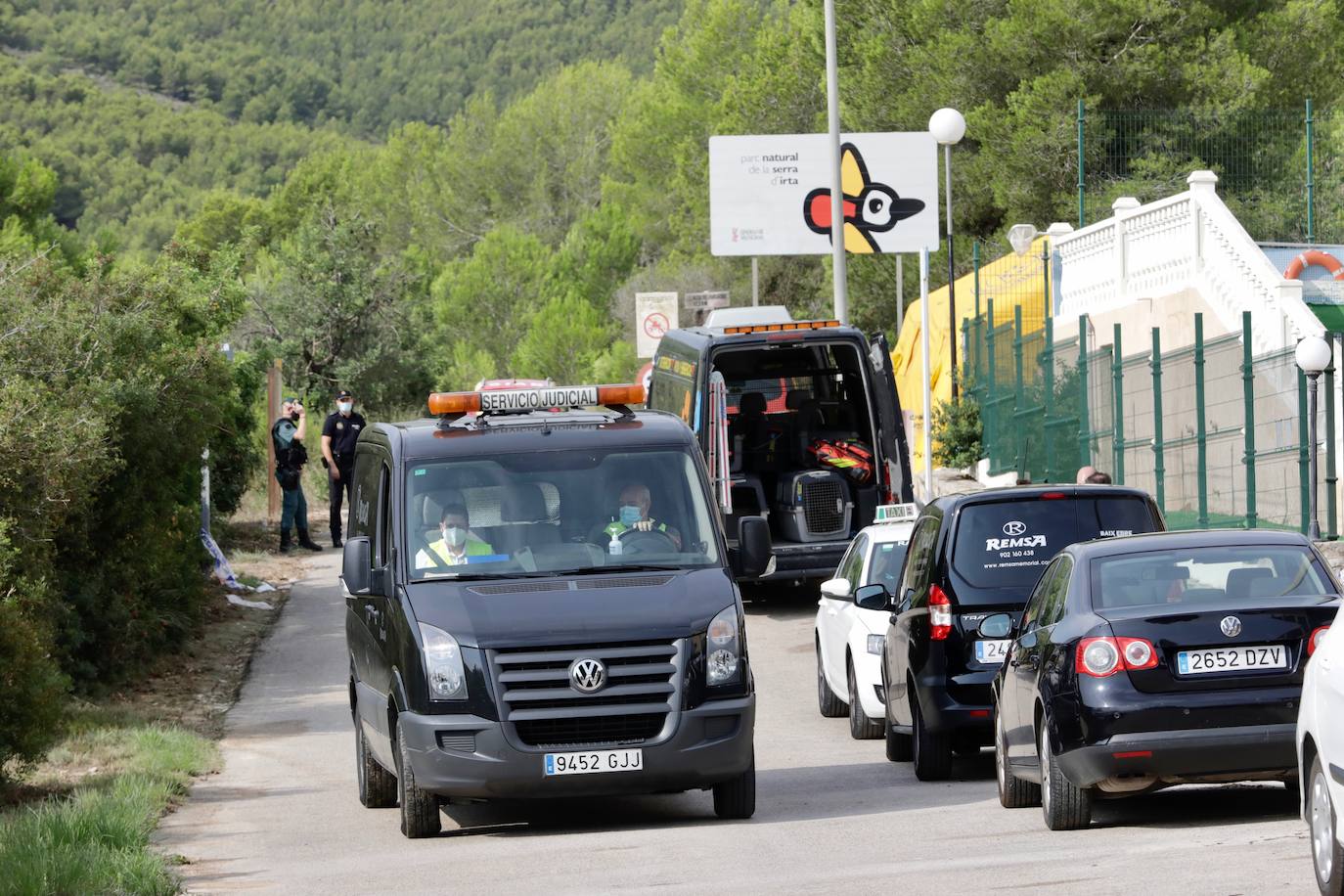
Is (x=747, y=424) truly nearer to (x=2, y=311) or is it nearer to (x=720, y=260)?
(x=2, y=311)

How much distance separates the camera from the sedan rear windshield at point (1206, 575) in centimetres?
921

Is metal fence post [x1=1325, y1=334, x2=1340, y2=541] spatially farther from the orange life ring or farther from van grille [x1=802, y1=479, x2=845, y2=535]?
the orange life ring

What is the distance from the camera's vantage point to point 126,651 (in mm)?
17266

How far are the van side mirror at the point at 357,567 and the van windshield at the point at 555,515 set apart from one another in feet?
0.80

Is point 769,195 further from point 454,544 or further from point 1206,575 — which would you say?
point 1206,575

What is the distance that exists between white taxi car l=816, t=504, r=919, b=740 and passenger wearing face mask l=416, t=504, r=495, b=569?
3355 millimetres

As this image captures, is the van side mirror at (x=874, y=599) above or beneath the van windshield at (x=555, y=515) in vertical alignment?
beneath

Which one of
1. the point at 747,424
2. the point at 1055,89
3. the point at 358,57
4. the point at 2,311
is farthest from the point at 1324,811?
the point at 358,57

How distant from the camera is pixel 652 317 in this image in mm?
37875

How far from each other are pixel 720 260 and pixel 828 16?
30.8 metres

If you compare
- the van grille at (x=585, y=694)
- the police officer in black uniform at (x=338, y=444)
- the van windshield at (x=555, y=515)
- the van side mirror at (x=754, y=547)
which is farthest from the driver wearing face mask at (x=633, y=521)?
the police officer in black uniform at (x=338, y=444)

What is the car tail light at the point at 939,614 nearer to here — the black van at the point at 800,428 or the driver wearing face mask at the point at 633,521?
the driver wearing face mask at the point at 633,521

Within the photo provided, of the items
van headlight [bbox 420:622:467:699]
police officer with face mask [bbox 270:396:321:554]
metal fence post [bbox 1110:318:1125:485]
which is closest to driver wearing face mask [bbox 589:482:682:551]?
van headlight [bbox 420:622:467:699]

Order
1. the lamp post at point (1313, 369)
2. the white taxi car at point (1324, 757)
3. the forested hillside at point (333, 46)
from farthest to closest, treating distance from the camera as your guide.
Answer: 1. the forested hillside at point (333, 46)
2. the lamp post at point (1313, 369)
3. the white taxi car at point (1324, 757)
